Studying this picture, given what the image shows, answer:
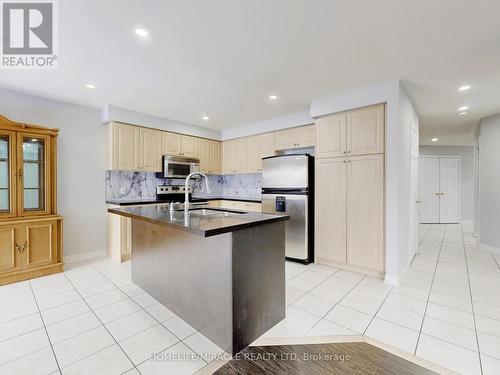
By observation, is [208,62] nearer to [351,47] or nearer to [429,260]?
[351,47]

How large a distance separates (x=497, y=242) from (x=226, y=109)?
17.5ft

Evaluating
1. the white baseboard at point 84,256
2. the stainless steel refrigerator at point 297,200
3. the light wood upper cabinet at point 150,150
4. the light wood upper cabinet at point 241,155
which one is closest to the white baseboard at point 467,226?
the stainless steel refrigerator at point 297,200

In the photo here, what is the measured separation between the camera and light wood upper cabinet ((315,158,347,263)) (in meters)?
3.40

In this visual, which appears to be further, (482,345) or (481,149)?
(481,149)

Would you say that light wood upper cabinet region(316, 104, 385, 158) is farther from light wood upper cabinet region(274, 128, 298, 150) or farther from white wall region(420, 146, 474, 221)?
white wall region(420, 146, 474, 221)

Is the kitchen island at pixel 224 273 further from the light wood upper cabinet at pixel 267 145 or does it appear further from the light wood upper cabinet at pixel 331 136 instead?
the light wood upper cabinet at pixel 267 145

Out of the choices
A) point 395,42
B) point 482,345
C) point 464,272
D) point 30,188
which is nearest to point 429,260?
point 464,272

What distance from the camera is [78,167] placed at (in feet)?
12.7

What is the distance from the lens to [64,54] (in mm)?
2346

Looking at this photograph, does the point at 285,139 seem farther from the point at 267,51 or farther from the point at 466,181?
the point at 466,181

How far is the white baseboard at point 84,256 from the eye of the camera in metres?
3.80

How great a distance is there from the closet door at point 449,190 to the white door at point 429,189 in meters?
0.11

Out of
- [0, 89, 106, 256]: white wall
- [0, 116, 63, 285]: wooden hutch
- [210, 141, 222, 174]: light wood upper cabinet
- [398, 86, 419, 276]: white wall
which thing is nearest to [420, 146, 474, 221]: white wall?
[398, 86, 419, 276]: white wall

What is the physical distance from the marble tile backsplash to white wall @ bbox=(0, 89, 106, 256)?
0.70 ft
